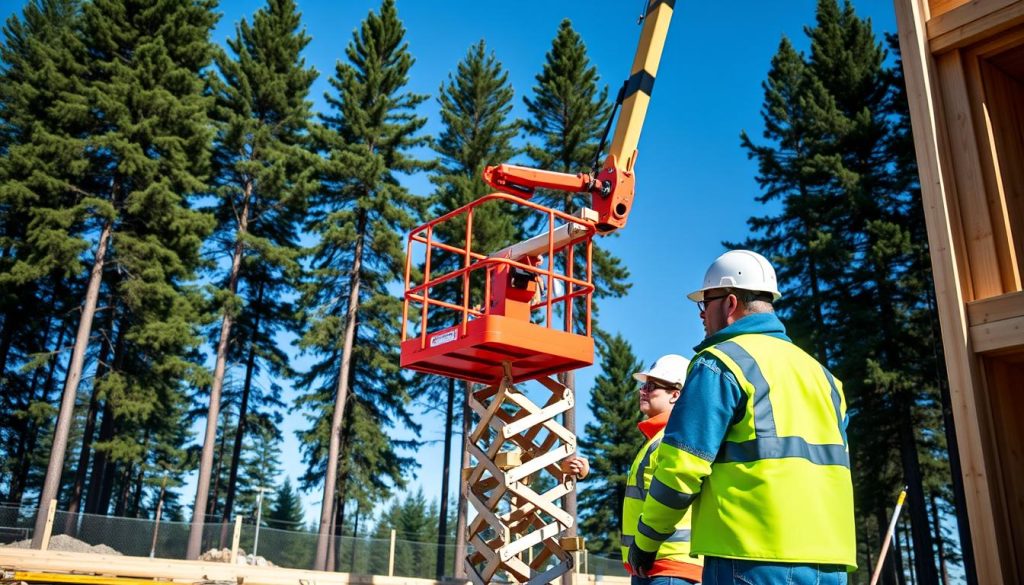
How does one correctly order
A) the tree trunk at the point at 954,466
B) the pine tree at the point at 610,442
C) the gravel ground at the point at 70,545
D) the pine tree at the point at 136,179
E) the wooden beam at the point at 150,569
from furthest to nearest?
1. the pine tree at the point at 610,442
2. the pine tree at the point at 136,179
3. the tree trunk at the point at 954,466
4. the gravel ground at the point at 70,545
5. the wooden beam at the point at 150,569

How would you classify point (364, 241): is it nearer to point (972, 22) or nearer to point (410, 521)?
point (972, 22)

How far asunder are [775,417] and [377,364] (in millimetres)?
28514

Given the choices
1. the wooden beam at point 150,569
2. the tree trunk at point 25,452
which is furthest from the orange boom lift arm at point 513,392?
the tree trunk at point 25,452

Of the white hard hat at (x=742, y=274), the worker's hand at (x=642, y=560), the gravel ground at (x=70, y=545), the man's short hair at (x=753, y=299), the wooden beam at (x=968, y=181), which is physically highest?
the wooden beam at (x=968, y=181)

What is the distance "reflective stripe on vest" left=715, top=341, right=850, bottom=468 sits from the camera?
253 centimetres

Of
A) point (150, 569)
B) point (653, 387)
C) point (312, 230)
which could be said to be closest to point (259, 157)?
point (312, 230)

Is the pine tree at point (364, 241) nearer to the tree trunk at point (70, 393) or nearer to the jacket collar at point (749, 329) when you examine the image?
the tree trunk at point (70, 393)

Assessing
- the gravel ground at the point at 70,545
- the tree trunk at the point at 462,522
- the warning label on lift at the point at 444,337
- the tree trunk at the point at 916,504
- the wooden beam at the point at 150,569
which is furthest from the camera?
the tree trunk at the point at 462,522

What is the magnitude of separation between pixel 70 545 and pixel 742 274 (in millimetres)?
18091

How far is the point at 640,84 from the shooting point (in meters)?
13.5

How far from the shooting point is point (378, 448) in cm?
3041

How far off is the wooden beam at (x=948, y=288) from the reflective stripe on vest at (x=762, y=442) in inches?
33.7

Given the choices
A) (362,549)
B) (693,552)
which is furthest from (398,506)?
(693,552)

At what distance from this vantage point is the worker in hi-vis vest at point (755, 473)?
2449mm
